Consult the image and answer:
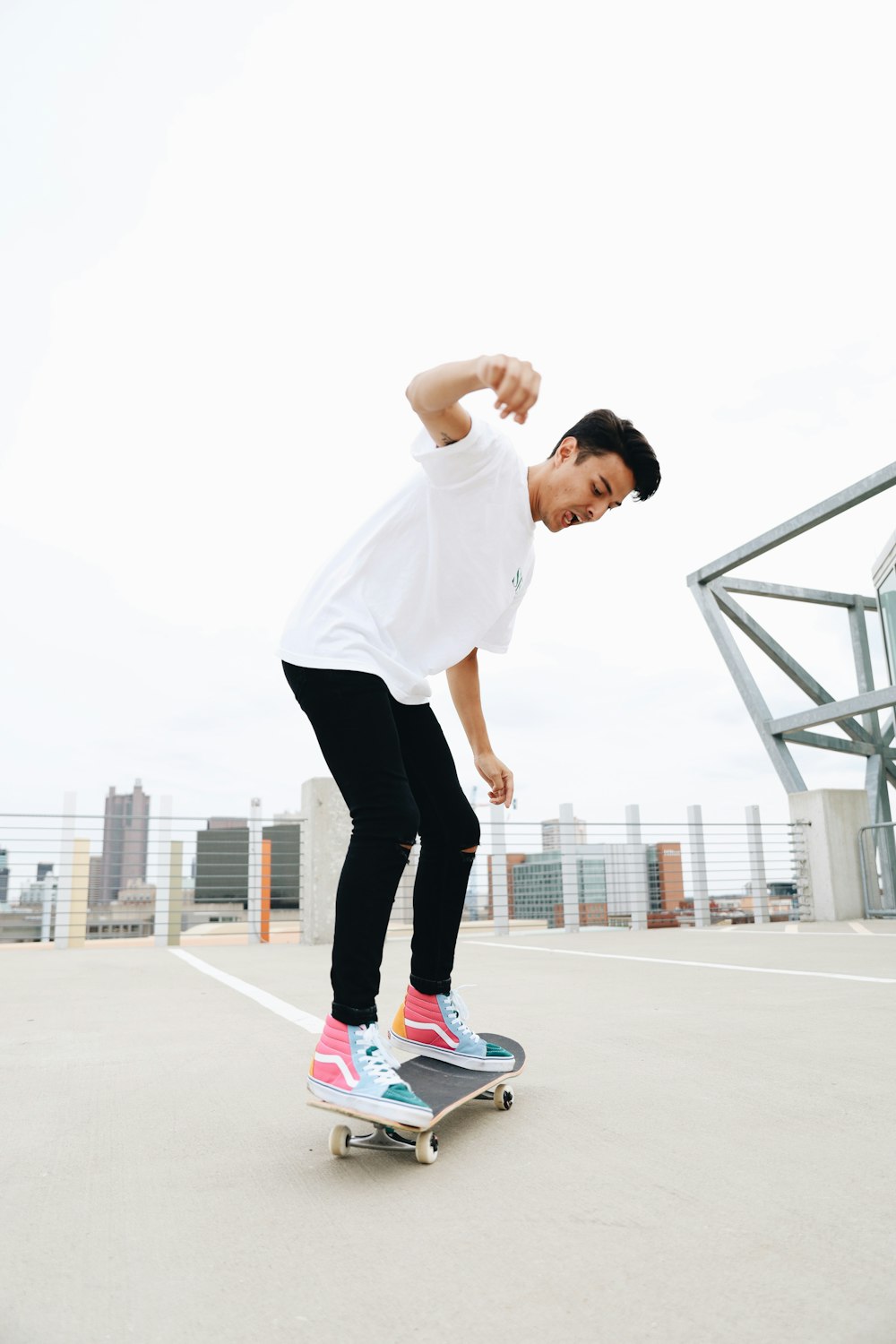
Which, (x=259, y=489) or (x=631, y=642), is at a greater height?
(x=259, y=489)

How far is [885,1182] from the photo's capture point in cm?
118

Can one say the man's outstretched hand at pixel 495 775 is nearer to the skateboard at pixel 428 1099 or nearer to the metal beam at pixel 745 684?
the skateboard at pixel 428 1099

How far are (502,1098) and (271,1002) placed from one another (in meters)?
2.06

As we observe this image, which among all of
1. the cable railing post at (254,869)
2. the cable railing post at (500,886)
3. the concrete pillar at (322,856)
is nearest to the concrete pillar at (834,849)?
the cable railing post at (500,886)

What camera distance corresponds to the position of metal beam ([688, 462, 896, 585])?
10148 millimetres

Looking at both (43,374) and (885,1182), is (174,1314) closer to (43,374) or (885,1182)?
(885,1182)

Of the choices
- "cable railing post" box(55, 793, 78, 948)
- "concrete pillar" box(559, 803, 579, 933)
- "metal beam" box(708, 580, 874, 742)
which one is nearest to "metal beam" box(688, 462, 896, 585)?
"metal beam" box(708, 580, 874, 742)

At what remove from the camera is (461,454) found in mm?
1643

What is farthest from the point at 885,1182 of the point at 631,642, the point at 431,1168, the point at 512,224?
the point at 631,642

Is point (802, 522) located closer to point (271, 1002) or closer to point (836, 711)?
point (836, 711)

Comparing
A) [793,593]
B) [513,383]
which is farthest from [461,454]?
[793,593]

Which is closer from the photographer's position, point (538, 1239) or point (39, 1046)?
point (538, 1239)

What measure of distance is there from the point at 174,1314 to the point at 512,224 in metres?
9.47

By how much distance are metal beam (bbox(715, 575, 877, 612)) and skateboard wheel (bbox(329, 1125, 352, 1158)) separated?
11884 mm
